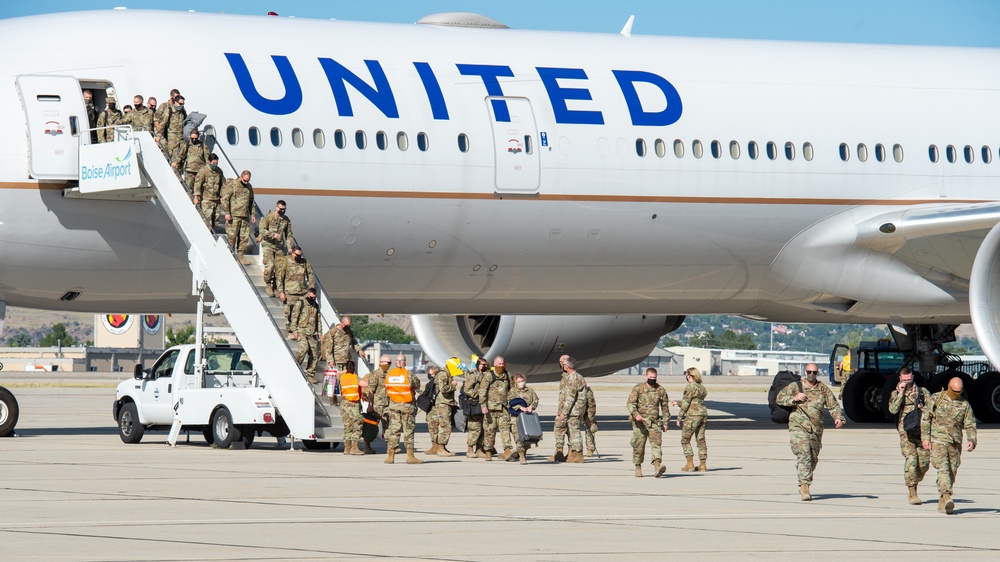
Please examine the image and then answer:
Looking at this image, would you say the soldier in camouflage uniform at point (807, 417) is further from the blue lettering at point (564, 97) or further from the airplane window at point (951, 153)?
the airplane window at point (951, 153)

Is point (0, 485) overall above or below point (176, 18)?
below

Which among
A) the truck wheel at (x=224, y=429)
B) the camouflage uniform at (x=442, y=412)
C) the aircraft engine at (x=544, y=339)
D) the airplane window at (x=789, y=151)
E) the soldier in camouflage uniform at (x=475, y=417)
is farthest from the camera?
the aircraft engine at (x=544, y=339)

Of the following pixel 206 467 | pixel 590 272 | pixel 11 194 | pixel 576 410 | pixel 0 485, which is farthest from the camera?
pixel 590 272

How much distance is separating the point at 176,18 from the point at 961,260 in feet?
38.3

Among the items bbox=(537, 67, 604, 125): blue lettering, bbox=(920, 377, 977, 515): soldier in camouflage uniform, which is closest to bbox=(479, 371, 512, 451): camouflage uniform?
bbox=(537, 67, 604, 125): blue lettering

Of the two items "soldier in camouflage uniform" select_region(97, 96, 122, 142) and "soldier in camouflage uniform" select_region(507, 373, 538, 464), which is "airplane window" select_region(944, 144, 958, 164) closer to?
"soldier in camouflage uniform" select_region(507, 373, 538, 464)

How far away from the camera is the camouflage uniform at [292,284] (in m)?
18.1

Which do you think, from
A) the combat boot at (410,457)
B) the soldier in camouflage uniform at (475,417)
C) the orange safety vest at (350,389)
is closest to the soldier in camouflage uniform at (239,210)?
the orange safety vest at (350,389)

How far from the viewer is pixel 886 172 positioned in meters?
22.6

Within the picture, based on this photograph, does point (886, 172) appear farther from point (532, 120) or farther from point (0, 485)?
point (0, 485)

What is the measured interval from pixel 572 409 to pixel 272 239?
428cm

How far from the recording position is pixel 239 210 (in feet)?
59.9

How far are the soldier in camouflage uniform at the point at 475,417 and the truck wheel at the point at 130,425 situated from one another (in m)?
4.71

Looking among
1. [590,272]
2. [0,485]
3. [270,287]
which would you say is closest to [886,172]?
[590,272]
